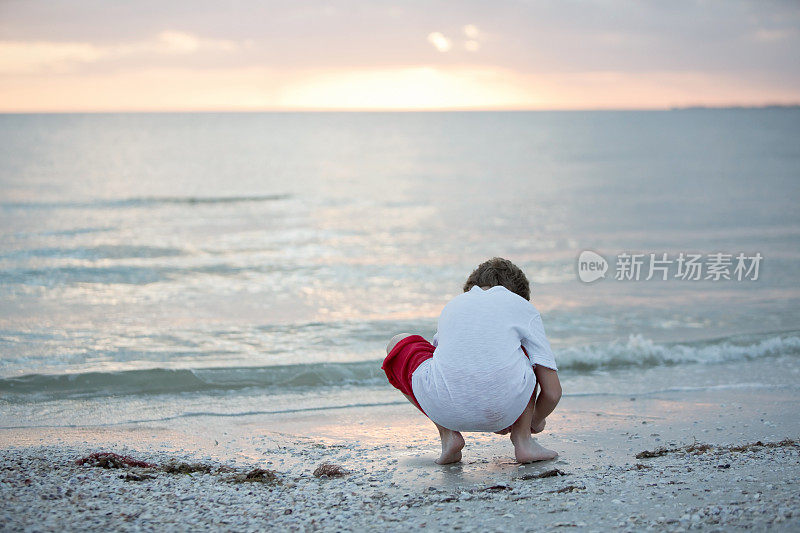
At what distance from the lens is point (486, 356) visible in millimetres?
3682

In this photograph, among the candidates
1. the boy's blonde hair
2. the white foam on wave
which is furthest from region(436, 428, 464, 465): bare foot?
the white foam on wave

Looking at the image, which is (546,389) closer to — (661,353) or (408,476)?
(408,476)

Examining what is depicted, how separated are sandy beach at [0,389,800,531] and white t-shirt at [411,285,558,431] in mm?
462

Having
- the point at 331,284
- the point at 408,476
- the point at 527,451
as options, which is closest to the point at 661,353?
the point at 527,451

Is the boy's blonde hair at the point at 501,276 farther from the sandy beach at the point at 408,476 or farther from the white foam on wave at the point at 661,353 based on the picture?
the white foam on wave at the point at 661,353

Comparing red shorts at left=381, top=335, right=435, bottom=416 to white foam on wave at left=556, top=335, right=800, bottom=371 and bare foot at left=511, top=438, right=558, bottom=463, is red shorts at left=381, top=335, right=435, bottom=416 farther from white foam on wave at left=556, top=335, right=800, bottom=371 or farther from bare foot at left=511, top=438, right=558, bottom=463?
white foam on wave at left=556, top=335, right=800, bottom=371

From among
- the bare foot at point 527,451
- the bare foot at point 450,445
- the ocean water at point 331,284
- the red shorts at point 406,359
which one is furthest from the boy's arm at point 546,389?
the ocean water at point 331,284

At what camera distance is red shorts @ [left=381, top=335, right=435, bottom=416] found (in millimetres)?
4027

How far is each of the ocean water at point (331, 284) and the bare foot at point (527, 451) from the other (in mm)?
2559

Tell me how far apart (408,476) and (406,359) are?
0.72 meters

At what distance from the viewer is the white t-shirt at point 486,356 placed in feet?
12.1

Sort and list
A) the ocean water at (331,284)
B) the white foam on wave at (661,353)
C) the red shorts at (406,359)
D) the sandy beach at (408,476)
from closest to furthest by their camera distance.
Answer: the sandy beach at (408,476) < the red shorts at (406,359) < the ocean water at (331,284) < the white foam on wave at (661,353)

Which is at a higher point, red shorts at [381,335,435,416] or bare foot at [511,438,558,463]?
red shorts at [381,335,435,416]

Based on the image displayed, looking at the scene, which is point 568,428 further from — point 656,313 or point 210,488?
point 656,313
